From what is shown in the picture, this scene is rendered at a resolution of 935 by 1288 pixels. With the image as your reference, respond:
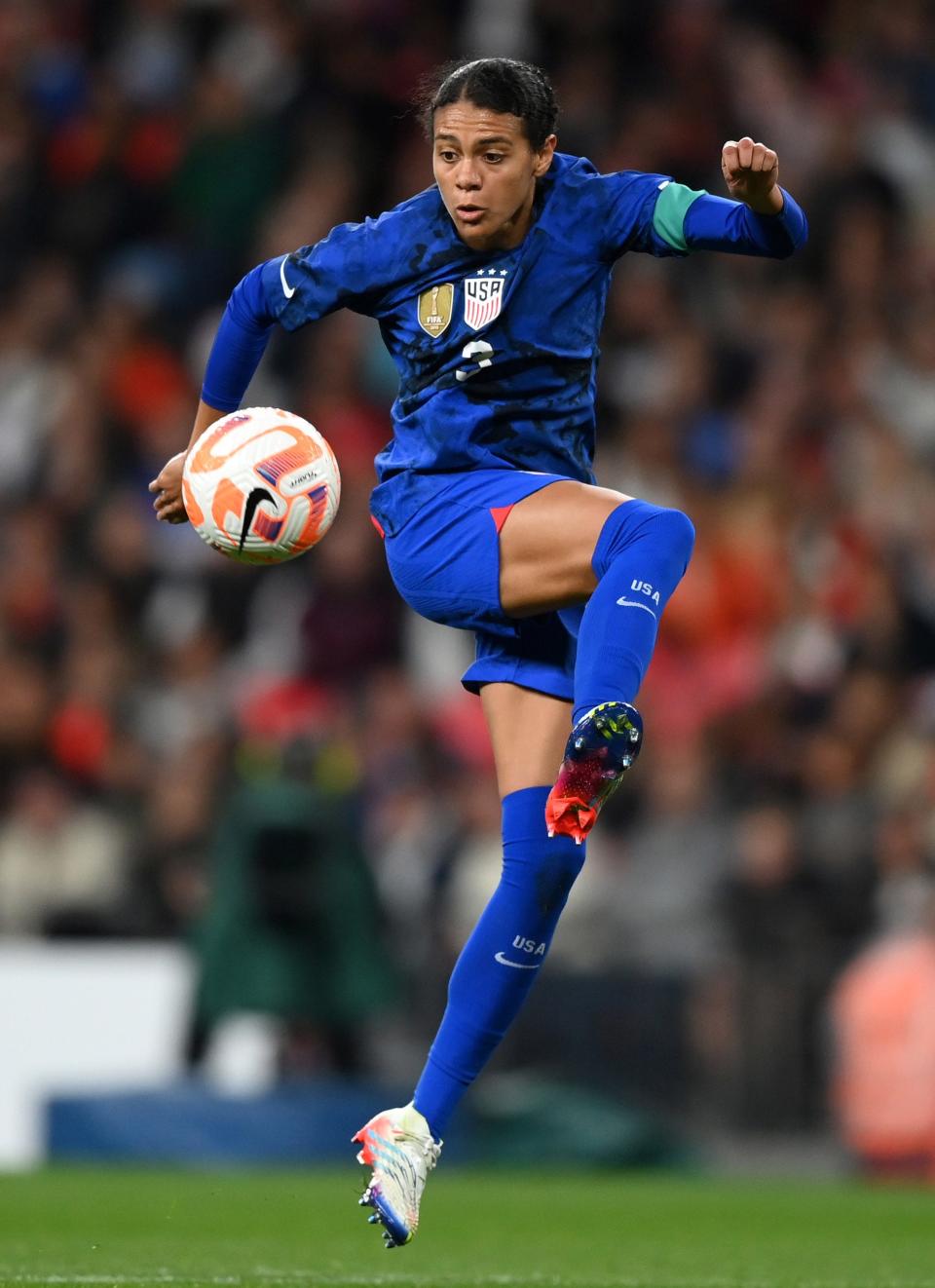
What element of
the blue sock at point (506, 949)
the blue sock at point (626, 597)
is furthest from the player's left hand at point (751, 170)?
the blue sock at point (506, 949)

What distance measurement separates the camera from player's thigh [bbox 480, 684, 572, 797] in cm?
523

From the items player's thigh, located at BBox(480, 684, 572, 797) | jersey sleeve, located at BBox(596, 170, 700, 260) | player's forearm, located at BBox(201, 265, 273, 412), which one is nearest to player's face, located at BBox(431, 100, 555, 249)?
jersey sleeve, located at BBox(596, 170, 700, 260)

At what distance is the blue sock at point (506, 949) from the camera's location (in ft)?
16.8

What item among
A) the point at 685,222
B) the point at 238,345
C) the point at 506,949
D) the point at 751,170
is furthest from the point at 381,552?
the point at 751,170

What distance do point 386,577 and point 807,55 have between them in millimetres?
3769

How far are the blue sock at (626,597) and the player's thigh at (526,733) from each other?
0.35 m

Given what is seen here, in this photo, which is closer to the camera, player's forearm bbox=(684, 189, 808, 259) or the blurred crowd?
player's forearm bbox=(684, 189, 808, 259)

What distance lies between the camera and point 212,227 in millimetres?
13375

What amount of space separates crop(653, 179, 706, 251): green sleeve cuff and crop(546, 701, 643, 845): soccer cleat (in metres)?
0.98

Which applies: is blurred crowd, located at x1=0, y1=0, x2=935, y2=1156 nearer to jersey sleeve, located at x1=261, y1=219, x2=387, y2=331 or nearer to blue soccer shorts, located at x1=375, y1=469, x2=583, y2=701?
blue soccer shorts, located at x1=375, y1=469, x2=583, y2=701

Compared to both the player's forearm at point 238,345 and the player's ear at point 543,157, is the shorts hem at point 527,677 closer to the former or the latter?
the player's forearm at point 238,345

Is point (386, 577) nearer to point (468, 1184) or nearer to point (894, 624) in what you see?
point (894, 624)

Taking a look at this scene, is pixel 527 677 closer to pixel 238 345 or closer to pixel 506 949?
pixel 506 949

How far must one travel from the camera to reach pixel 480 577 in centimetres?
504
